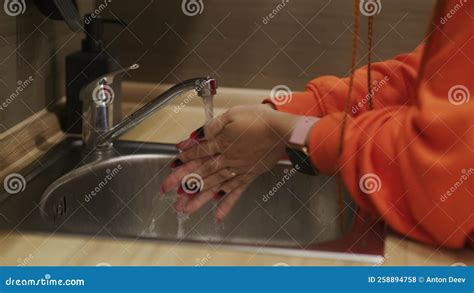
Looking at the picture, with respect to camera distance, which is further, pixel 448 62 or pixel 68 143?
pixel 68 143

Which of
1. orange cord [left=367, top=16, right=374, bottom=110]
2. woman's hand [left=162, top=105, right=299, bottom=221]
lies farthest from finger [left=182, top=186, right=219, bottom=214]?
orange cord [left=367, top=16, right=374, bottom=110]

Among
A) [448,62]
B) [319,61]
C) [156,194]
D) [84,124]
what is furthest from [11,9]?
[448,62]

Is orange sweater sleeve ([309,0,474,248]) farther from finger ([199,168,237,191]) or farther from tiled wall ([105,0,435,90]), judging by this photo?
tiled wall ([105,0,435,90])

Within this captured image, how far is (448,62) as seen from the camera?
606mm

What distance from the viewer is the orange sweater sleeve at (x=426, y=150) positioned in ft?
1.99

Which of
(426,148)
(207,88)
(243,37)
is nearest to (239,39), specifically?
(243,37)

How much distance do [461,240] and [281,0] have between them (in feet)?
1.55

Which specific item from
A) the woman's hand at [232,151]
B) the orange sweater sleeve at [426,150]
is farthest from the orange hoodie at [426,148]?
the woman's hand at [232,151]

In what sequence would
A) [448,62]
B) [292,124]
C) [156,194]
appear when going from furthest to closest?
[156,194] < [292,124] < [448,62]

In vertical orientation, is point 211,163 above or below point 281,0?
below

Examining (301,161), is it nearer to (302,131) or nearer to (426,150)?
(302,131)

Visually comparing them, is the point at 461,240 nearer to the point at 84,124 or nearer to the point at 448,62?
the point at 448,62

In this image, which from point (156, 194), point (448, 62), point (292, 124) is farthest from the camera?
point (156, 194)
